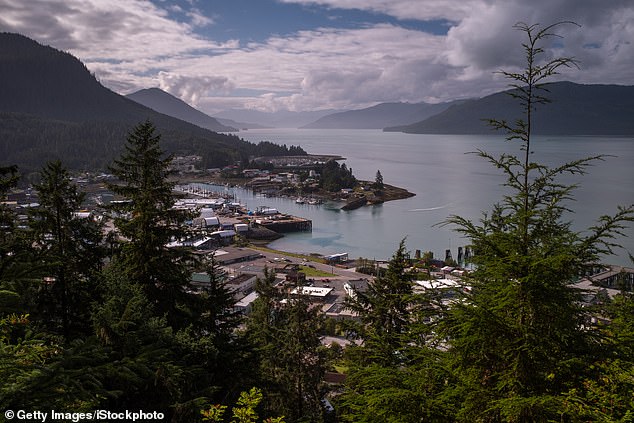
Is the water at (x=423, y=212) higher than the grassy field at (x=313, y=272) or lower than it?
higher

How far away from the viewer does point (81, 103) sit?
121 m

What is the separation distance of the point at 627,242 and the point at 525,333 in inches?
1147

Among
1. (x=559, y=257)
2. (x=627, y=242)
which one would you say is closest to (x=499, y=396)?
(x=559, y=257)

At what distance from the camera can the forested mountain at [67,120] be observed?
245 feet

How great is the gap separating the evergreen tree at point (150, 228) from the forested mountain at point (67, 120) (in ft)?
215

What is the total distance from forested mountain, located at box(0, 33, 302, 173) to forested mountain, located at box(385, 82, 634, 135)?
306 feet

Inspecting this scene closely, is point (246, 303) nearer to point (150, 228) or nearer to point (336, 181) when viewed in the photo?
point (150, 228)

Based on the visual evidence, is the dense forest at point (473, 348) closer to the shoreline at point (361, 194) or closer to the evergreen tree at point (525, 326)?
the evergreen tree at point (525, 326)

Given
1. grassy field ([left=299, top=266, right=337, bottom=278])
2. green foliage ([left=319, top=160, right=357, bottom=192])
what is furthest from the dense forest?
green foliage ([left=319, top=160, right=357, bottom=192])

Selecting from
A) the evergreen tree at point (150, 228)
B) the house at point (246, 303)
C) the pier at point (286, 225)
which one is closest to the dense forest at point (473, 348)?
the evergreen tree at point (150, 228)

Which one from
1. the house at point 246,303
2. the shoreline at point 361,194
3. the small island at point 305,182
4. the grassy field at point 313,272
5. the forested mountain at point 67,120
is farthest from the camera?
the forested mountain at point 67,120

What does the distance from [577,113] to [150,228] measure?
190 m

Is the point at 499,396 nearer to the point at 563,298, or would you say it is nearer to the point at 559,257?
the point at 563,298

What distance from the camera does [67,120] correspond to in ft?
358
